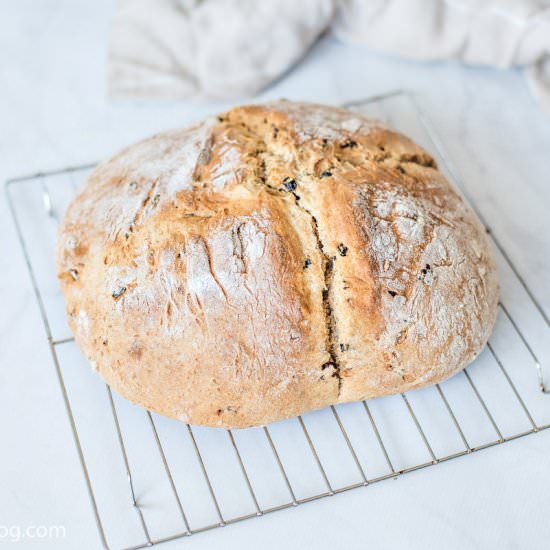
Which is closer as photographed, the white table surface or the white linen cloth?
the white table surface

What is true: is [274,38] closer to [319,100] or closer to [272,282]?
[319,100]

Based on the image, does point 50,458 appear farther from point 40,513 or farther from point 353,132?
point 353,132

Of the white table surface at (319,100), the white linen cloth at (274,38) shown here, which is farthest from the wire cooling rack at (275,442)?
the white linen cloth at (274,38)

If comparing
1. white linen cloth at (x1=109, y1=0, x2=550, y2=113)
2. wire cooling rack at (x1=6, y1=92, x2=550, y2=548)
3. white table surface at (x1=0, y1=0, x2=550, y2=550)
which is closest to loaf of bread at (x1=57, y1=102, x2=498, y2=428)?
wire cooling rack at (x1=6, y1=92, x2=550, y2=548)

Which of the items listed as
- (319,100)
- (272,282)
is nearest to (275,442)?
(272,282)

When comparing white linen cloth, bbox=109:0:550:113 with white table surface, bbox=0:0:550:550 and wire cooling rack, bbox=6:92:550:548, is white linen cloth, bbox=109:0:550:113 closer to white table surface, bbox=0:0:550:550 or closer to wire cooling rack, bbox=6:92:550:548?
white table surface, bbox=0:0:550:550

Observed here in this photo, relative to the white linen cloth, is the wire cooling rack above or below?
below

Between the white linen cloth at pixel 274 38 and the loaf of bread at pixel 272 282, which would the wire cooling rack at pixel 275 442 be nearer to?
the loaf of bread at pixel 272 282
